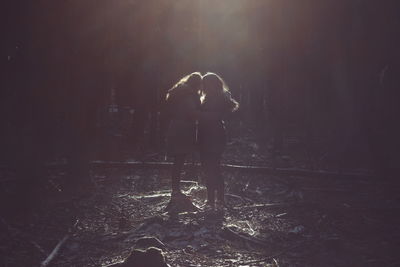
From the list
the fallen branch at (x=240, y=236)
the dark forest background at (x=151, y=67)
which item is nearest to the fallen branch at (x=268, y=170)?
the dark forest background at (x=151, y=67)

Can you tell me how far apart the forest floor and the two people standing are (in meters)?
0.84

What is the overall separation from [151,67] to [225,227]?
10.6 metres

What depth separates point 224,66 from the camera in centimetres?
3375

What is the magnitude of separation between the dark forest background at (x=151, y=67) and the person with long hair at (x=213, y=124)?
11.3 ft

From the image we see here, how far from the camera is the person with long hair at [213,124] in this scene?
27.8ft

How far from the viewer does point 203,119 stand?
8547 millimetres

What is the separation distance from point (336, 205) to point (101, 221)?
4309 millimetres

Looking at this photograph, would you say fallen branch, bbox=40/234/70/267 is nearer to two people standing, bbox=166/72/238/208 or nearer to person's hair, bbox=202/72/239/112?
two people standing, bbox=166/72/238/208

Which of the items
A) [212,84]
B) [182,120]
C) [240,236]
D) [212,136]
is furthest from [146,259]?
[212,84]

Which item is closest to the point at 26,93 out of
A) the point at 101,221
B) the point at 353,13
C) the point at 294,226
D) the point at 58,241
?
the point at 101,221

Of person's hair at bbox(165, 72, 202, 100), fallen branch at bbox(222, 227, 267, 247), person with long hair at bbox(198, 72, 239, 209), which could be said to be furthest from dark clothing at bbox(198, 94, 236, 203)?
fallen branch at bbox(222, 227, 267, 247)

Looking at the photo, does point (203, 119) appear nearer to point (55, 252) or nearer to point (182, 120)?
point (182, 120)

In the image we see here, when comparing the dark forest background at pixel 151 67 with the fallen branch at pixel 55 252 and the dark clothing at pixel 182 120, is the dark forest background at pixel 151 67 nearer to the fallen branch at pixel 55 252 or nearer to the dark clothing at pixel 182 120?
the dark clothing at pixel 182 120

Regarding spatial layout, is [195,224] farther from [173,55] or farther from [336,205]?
[173,55]
